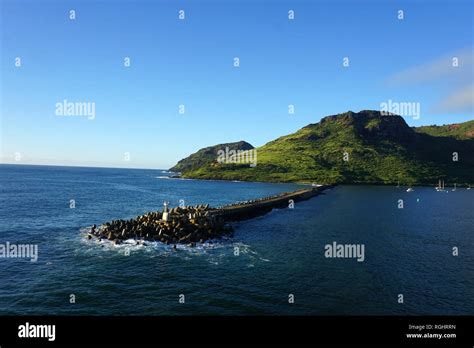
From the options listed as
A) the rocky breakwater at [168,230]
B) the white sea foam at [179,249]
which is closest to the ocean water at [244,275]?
the white sea foam at [179,249]

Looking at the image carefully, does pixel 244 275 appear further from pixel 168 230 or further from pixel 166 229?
pixel 166 229

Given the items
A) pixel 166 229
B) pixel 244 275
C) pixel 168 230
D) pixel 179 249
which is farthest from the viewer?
pixel 166 229

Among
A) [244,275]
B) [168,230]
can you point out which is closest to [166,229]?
[168,230]

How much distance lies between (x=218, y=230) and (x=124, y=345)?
46738 mm

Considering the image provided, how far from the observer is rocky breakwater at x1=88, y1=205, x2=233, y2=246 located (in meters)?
55.7

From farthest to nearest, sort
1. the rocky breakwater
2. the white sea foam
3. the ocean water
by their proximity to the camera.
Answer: the rocky breakwater → the white sea foam → the ocean water

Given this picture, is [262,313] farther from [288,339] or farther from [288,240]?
[288,240]

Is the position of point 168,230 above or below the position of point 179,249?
above

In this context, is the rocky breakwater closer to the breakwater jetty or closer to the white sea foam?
the breakwater jetty

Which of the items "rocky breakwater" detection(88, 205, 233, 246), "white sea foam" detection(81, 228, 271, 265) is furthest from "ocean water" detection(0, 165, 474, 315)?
"rocky breakwater" detection(88, 205, 233, 246)

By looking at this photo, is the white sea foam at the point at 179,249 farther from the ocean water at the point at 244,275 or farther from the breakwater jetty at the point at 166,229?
the breakwater jetty at the point at 166,229

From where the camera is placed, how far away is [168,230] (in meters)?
57.1

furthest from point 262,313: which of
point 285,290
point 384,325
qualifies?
point 384,325

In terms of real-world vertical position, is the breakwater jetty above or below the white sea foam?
above
